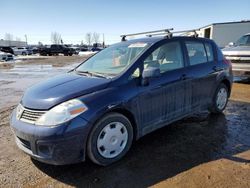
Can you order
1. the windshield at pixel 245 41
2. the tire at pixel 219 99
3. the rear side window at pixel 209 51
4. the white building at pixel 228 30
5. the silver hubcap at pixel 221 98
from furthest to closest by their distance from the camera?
the white building at pixel 228 30
the windshield at pixel 245 41
the silver hubcap at pixel 221 98
the tire at pixel 219 99
the rear side window at pixel 209 51

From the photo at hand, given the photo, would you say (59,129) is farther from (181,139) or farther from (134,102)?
(181,139)

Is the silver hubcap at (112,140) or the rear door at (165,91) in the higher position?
the rear door at (165,91)

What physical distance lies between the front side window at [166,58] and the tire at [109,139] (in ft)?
3.27

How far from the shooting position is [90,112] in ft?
9.53

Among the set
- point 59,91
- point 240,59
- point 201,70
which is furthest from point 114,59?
point 240,59

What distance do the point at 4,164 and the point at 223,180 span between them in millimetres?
3008

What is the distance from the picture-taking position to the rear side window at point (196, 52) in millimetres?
4363

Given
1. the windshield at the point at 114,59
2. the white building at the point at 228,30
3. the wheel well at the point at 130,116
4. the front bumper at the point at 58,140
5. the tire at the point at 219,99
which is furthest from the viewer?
the white building at the point at 228,30

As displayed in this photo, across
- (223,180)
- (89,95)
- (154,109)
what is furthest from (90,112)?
(223,180)

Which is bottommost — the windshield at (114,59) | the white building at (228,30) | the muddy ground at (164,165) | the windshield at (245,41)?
the muddy ground at (164,165)

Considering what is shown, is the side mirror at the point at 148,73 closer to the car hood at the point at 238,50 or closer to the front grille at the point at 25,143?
the front grille at the point at 25,143

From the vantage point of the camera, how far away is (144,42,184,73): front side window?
377cm

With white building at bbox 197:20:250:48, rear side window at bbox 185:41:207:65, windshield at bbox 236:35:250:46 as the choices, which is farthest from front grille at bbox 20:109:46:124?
white building at bbox 197:20:250:48

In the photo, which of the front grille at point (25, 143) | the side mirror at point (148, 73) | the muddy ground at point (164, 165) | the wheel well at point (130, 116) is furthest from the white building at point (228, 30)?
the front grille at point (25, 143)
